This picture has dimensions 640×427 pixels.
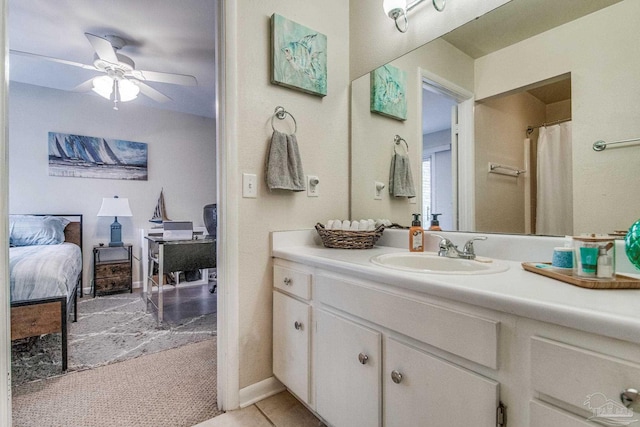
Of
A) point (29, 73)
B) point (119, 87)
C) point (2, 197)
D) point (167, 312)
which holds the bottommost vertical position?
point (167, 312)

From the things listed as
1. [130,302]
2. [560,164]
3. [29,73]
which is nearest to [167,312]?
[130,302]

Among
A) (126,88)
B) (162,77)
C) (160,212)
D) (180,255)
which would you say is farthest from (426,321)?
(160,212)

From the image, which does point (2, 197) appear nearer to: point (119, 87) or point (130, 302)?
point (119, 87)

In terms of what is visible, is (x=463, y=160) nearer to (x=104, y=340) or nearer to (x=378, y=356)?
(x=378, y=356)

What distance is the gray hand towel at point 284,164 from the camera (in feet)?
4.99

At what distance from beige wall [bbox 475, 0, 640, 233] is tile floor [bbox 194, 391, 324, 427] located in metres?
1.41

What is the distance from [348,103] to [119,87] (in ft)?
7.21

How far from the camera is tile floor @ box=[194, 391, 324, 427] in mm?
1376

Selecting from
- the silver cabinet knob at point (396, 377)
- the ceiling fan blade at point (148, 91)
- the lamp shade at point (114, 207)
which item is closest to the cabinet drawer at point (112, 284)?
the lamp shade at point (114, 207)

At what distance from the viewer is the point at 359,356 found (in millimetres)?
1071

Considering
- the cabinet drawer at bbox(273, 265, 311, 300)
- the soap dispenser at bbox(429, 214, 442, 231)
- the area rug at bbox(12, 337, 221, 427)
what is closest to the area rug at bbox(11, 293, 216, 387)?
the area rug at bbox(12, 337, 221, 427)

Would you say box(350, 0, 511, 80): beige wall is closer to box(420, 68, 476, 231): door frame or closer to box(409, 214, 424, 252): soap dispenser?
box(420, 68, 476, 231): door frame

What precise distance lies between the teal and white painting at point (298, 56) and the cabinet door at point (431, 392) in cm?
136

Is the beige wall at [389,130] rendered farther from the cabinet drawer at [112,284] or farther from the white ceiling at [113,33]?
the cabinet drawer at [112,284]
